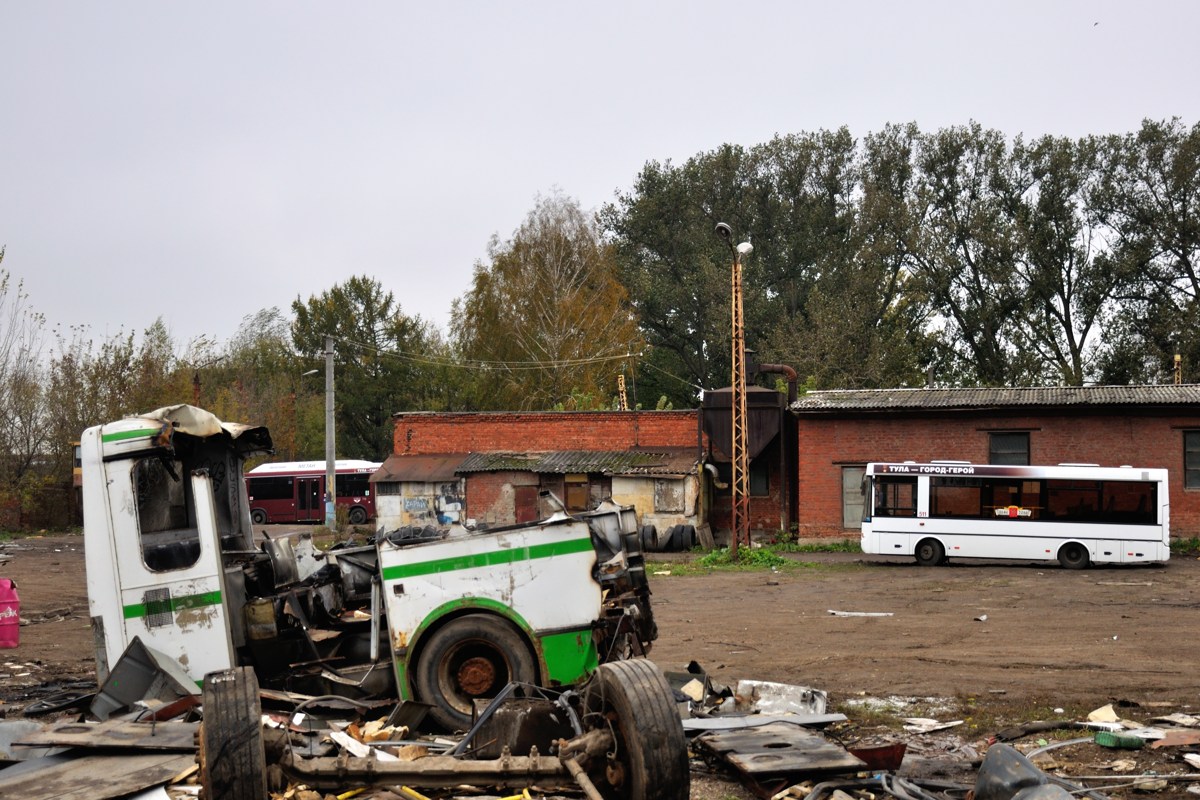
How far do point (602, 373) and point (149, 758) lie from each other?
4941 centimetres

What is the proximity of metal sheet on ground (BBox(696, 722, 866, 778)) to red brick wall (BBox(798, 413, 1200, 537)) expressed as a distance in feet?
84.9

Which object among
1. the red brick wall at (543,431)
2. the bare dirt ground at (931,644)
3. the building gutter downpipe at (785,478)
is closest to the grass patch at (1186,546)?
the bare dirt ground at (931,644)

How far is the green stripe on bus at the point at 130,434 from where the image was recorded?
879 cm

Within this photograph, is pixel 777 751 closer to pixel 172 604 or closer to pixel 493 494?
pixel 172 604

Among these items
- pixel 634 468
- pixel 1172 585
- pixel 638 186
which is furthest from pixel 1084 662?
pixel 638 186

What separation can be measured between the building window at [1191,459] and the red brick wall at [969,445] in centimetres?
16

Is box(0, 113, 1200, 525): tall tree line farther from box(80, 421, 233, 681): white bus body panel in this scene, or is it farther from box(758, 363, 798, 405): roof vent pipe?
box(80, 421, 233, 681): white bus body panel

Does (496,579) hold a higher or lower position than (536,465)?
higher

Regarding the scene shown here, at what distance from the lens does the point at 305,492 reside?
162ft

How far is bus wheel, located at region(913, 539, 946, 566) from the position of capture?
2705 centimetres

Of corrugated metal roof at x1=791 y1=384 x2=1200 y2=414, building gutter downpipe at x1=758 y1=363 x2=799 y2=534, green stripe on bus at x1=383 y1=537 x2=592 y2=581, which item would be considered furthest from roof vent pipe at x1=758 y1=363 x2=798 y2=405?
green stripe on bus at x1=383 y1=537 x2=592 y2=581

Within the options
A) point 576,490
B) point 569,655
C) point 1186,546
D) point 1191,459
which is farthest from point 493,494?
point 569,655

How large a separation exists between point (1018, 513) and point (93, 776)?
23948 millimetres

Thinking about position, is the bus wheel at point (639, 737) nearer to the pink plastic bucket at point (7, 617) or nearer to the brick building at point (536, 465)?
the pink plastic bucket at point (7, 617)
